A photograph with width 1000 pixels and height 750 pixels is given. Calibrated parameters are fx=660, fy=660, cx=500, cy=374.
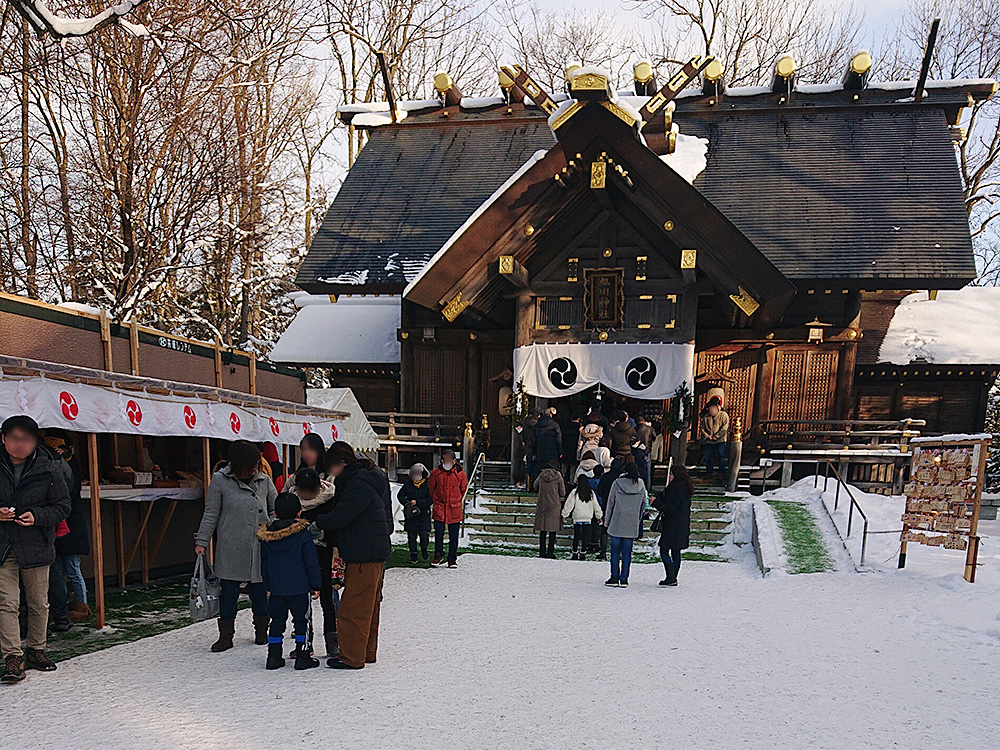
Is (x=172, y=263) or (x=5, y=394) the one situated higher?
(x=172, y=263)

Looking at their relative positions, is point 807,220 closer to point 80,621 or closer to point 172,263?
point 172,263

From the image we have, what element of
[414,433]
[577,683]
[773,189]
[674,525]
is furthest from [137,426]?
[773,189]

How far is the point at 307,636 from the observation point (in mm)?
4641

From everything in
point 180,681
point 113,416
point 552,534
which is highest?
point 113,416

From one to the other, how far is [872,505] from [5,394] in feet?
38.0

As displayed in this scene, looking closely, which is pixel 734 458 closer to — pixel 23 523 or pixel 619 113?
pixel 619 113

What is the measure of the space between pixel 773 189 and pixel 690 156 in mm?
2117

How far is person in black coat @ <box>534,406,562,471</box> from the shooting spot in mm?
11055

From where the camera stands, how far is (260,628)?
5.15m

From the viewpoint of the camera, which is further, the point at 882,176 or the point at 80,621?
the point at 882,176

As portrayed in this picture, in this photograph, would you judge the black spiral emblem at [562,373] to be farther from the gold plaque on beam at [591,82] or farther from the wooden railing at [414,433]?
the gold plaque on beam at [591,82]

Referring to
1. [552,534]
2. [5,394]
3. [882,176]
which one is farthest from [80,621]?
[882,176]

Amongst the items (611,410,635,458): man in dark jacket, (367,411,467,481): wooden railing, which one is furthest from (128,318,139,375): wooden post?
(367,411,467,481): wooden railing

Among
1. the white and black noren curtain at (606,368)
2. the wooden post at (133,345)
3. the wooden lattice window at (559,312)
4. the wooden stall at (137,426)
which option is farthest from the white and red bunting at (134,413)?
the wooden lattice window at (559,312)
